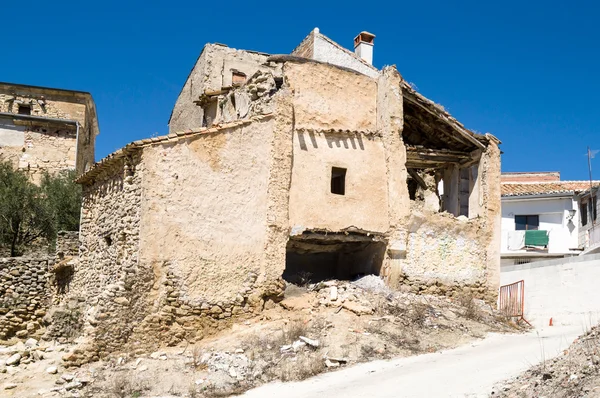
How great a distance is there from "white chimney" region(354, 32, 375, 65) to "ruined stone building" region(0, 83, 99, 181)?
13625 mm

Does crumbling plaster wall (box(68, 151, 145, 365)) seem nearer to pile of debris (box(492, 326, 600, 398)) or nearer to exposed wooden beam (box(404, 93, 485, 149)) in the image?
pile of debris (box(492, 326, 600, 398))

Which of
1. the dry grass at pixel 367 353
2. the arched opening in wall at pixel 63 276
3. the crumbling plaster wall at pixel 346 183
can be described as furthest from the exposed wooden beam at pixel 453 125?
the arched opening in wall at pixel 63 276

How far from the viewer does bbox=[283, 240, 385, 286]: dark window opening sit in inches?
703

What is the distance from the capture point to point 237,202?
15.5m

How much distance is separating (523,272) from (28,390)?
1543cm

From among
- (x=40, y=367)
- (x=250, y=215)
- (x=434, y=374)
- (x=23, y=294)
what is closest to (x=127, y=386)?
(x=40, y=367)

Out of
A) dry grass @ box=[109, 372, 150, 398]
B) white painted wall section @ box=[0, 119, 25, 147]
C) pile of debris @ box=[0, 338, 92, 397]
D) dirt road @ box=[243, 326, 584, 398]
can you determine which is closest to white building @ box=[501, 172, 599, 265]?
dirt road @ box=[243, 326, 584, 398]

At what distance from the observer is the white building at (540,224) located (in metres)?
31.6

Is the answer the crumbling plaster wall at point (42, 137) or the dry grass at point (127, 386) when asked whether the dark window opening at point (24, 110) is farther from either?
the dry grass at point (127, 386)

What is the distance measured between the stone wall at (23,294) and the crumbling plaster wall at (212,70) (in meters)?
7.79

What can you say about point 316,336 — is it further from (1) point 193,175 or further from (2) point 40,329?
(2) point 40,329

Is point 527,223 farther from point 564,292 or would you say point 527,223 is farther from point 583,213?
point 564,292

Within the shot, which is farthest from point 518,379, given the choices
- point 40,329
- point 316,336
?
point 40,329

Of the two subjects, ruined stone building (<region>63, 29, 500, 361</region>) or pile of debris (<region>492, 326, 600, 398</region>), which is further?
ruined stone building (<region>63, 29, 500, 361</region>)
